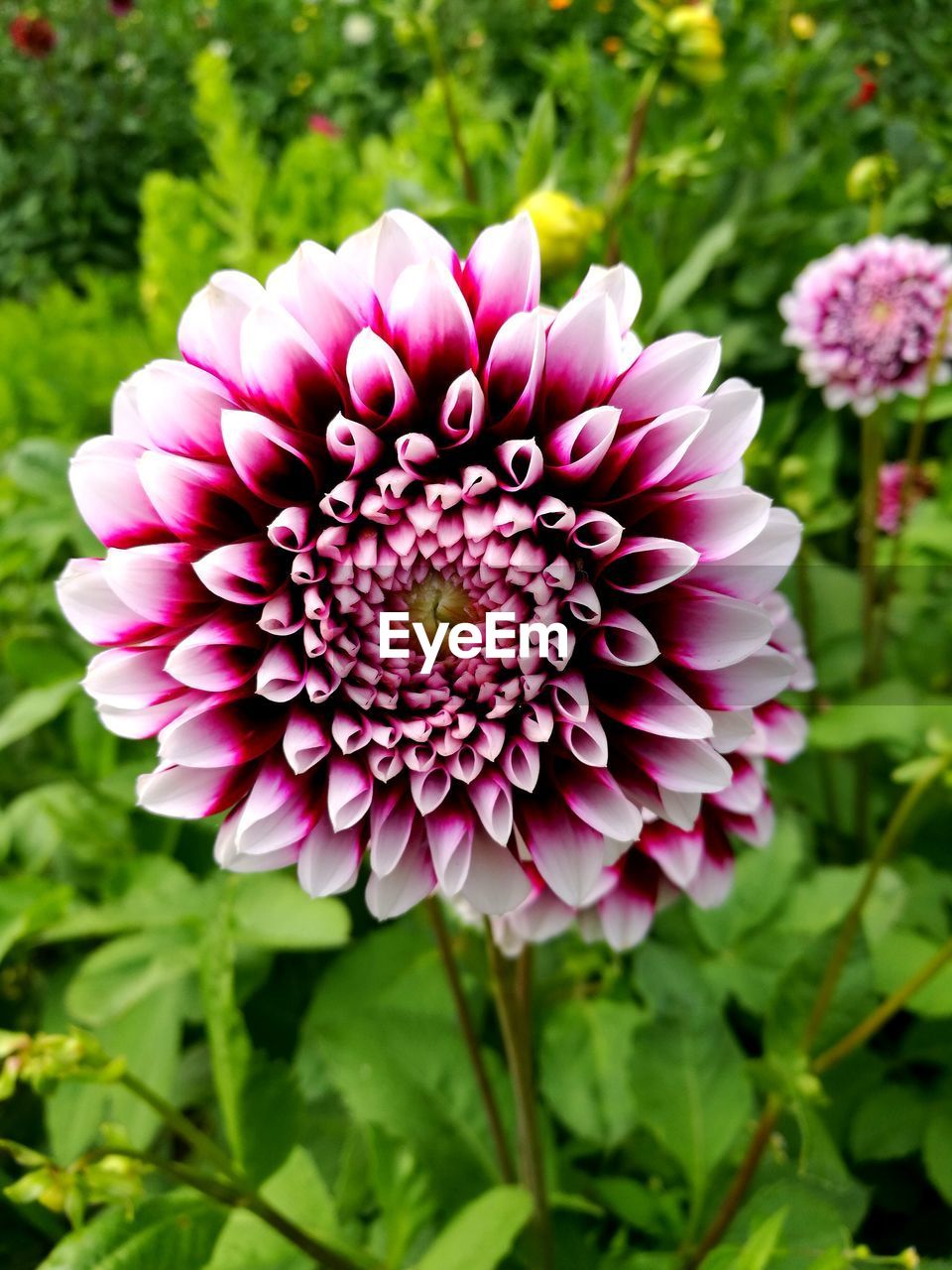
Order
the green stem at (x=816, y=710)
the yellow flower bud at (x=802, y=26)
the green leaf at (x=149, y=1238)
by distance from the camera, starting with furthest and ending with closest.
→ the yellow flower bud at (x=802, y=26)
the green stem at (x=816, y=710)
the green leaf at (x=149, y=1238)

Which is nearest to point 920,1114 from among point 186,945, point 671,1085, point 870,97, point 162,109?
point 671,1085

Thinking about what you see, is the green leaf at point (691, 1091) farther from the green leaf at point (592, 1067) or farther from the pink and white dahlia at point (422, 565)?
the pink and white dahlia at point (422, 565)

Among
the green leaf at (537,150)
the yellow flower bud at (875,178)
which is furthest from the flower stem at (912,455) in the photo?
the green leaf at (537,150)

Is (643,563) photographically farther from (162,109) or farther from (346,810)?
(162,109)

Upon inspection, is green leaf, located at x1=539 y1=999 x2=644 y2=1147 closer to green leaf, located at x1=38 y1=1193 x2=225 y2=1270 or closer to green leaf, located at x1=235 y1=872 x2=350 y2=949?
green leaf, located at x1=235 y1=872 x2=350 y2=949

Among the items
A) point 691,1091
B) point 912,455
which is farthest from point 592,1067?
point 912,455

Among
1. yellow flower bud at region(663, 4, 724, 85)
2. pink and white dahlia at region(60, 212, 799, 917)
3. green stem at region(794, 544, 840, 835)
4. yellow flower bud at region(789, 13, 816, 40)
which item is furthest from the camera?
yellow flower bud at region(789, 13, 816, 40)

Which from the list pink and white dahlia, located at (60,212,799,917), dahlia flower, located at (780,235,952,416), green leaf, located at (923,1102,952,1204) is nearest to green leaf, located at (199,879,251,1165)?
pink and white dahlia, located at (60,212,799,917)
